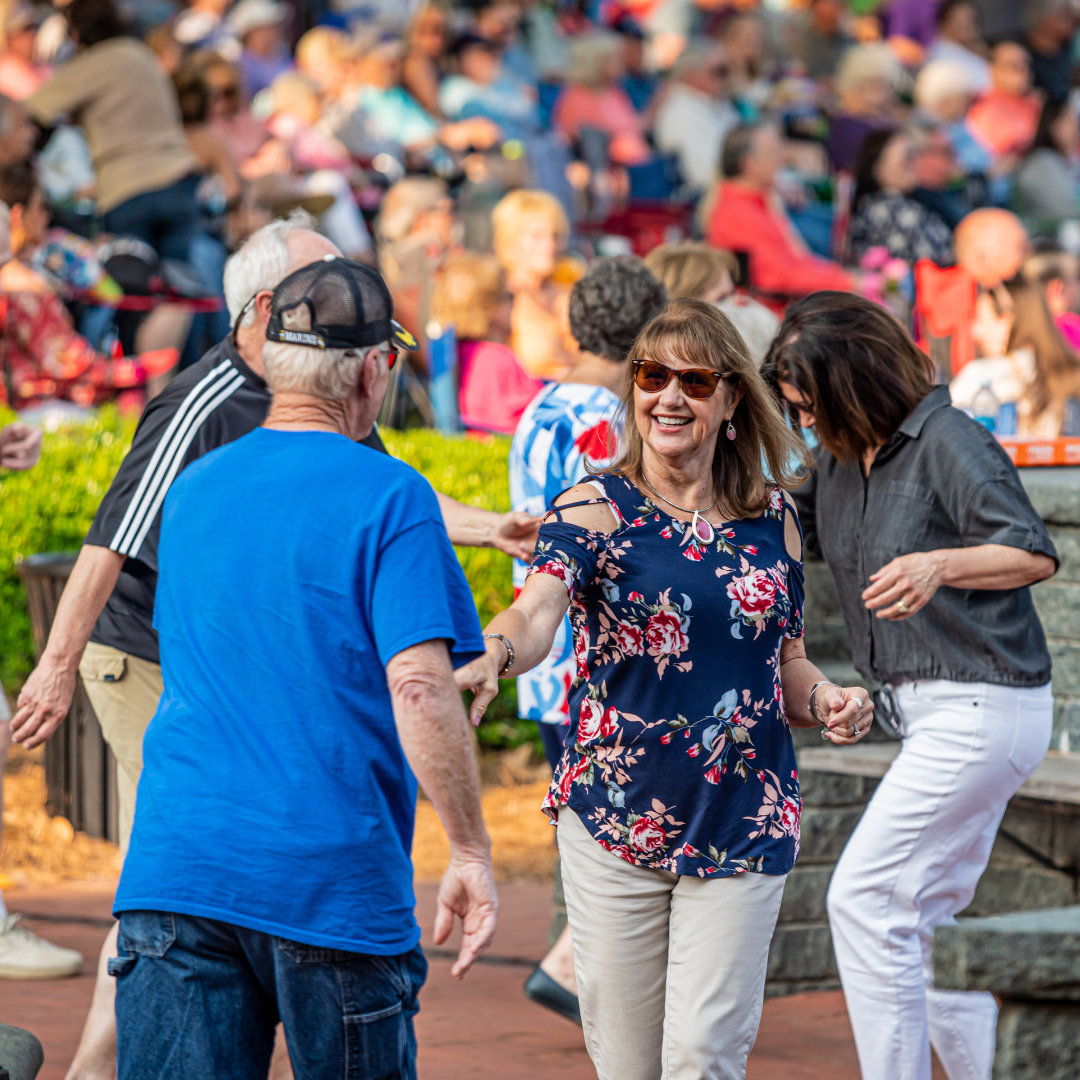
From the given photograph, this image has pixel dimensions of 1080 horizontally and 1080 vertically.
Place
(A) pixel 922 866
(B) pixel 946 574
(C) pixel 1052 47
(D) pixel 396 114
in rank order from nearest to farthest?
1. (B) pixel 946 574
2. (A) pixel 922 866
3. (D) pixel 396 114
4. (C) pixel 1052 47

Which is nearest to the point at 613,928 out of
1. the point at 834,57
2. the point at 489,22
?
the point at 489,22

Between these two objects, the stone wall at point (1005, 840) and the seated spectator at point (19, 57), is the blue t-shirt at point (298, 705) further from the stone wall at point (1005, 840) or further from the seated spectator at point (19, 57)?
the seated spectator at point (19, 57)

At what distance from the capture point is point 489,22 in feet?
47.5

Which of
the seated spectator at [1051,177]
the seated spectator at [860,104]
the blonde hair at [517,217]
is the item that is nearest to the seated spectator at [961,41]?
the seated spectator at [1051,177]

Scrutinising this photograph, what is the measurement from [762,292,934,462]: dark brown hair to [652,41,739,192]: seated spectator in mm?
10258

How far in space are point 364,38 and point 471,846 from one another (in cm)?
1146

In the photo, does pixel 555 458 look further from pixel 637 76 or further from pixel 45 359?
pixel 637 76

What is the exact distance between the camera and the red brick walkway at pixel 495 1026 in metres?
4.50

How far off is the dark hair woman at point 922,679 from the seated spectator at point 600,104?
10334 mm

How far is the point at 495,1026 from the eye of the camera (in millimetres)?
4820

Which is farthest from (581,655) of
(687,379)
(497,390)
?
(497,390)

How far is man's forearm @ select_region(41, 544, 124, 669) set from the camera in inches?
143

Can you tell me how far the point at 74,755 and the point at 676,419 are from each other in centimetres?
351

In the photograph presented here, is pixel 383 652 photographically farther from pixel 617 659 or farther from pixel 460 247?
pixel 460 247
